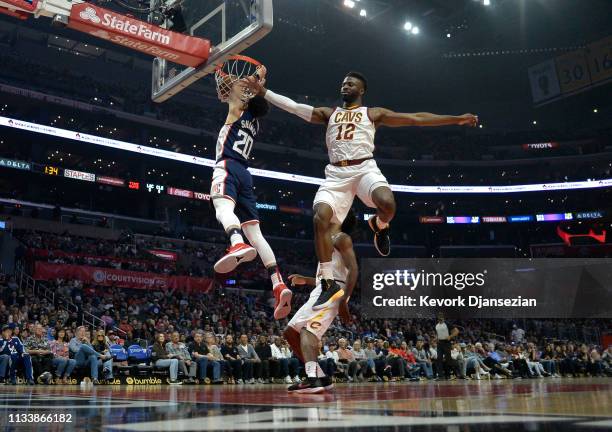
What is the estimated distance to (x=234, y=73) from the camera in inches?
262

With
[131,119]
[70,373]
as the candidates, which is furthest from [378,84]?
[70,373]

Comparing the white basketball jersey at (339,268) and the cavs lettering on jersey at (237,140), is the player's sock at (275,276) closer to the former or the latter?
the white basketball jersey at (339,268)

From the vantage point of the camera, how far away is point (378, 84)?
1537 inches

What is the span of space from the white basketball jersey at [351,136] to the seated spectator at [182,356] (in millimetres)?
7543

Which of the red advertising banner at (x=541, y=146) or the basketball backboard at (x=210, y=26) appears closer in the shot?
the basketball backboard at (x=210, y=26)

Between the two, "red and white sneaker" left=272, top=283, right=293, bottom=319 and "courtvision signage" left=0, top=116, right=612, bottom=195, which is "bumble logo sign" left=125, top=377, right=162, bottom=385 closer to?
"red and white sneaker" left=272, top=283, right=293, bottom=319

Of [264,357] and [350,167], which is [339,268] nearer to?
[350,167]

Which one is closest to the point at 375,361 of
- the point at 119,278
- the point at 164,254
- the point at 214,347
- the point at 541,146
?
the point at 214,347

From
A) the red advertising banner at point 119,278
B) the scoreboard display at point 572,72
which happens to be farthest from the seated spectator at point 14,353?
the scoreboard display at point 572,72

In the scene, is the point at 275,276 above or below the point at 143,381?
above

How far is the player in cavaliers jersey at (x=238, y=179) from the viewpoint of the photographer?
5199 mm

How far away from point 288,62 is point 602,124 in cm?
2303

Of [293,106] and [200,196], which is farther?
[200,196]

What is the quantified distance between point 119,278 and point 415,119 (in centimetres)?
1883
